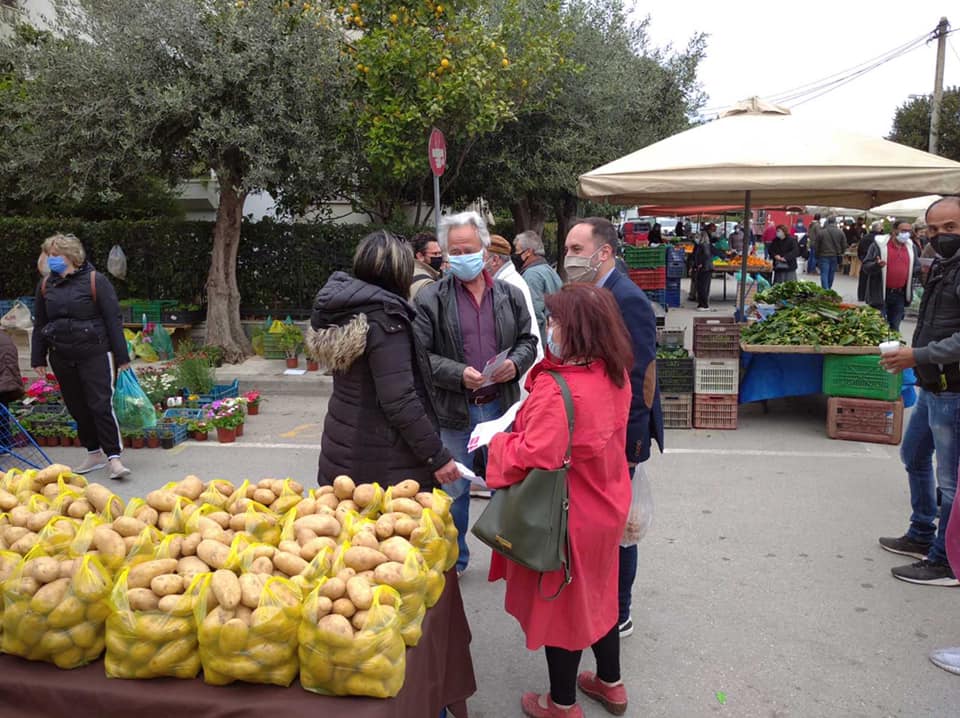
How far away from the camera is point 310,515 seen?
2631 mm

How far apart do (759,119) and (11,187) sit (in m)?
11.7

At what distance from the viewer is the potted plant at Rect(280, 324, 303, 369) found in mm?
9836

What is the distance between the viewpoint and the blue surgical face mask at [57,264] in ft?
18.5

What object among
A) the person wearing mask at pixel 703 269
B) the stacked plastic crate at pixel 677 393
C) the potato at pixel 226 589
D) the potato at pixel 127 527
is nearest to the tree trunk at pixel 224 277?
the stacked plastic crate at pixel 677 393

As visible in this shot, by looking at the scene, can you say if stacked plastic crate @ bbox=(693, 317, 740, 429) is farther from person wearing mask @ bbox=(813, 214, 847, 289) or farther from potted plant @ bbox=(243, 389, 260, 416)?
person wearing mask @ bbox=(813, 214, 847, 289)

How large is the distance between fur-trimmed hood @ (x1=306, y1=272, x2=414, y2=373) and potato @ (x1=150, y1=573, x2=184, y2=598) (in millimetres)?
1165

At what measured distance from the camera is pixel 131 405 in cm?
694

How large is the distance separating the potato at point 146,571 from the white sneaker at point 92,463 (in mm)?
4603

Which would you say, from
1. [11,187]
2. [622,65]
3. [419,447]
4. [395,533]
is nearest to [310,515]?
[395,533]

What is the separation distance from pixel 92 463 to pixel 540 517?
507 centimetres

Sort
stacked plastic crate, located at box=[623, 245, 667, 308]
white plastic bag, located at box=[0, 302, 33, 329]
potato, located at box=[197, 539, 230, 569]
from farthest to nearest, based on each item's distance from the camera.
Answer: stacked plastic crate, located at box=[623, 245, 667, 308]
white plastic bag, located at box=[0, 302, 33, 329]
potato, located at box=[197, 539, 230, 569]

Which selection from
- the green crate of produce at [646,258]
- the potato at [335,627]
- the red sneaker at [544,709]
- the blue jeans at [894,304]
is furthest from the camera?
the green crate of produce at [646,258]

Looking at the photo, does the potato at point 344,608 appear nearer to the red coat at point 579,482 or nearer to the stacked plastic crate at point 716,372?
the red coat at point 579,482

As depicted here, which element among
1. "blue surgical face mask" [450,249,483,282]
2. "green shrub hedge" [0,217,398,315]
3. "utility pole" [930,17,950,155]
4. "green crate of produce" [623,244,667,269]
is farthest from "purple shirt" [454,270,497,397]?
"utility pole" [930,17,950,155]
